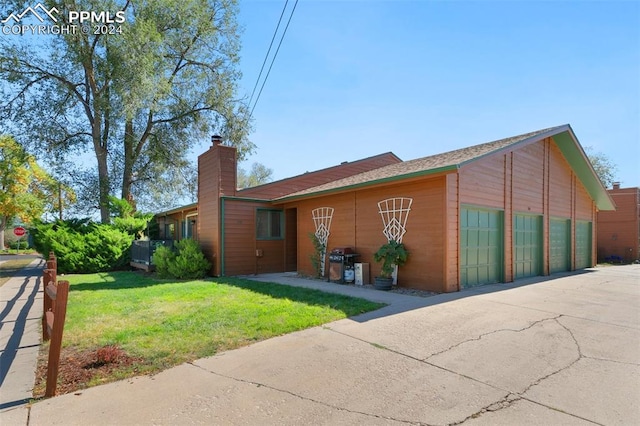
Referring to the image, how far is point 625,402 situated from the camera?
3.10 metres

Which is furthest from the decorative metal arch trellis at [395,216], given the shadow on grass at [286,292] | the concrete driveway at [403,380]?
the concrete driveway at [403,380]

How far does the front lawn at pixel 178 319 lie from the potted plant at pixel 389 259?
61.9 inches

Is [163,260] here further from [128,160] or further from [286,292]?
[128,160]

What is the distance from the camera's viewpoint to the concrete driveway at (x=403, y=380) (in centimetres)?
289

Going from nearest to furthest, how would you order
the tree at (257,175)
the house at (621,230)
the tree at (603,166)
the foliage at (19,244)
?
1. the house at (621,230)
2. the tree at (603,166)
3. the foliage at (19,244)
4. the tree at (257,175)

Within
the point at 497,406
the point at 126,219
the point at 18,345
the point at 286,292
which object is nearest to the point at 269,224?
the point at 286,292

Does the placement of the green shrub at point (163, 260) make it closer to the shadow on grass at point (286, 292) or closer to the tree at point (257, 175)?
the shadow on grass at point (286, 292)

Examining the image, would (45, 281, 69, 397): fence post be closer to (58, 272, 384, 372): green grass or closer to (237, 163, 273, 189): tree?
(58, 272, 384, 372): green grass

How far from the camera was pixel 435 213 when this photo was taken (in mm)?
8211

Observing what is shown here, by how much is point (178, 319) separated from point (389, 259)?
5.02 metres

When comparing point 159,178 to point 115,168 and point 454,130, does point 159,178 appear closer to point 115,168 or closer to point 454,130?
point 115,168

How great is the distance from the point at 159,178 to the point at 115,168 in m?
2.43

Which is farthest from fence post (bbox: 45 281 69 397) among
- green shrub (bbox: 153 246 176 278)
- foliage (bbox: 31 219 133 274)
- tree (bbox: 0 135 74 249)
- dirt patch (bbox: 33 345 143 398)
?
tree (bbox: 0 135 74 249)

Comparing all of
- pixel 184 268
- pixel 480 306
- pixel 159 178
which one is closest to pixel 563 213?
pixel 480 306
